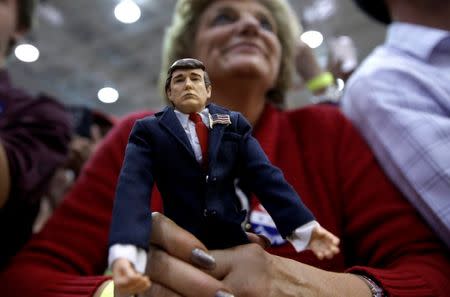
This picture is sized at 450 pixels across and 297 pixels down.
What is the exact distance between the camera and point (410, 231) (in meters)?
0.52

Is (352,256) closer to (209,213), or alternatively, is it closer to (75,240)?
(209,213)

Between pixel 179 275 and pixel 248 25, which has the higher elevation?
pixel 248 25

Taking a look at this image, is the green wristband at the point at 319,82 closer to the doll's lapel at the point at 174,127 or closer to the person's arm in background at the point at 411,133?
the person's arm in background at the point at 411,133

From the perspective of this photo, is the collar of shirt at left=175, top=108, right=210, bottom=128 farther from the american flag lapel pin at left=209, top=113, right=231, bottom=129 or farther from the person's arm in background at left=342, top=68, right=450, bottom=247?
the person's arm in background at left=342, top=68, right=450, bottom=247

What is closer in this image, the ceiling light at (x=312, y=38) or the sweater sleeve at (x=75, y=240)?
the sweater sleeve at (x=75, y=240)

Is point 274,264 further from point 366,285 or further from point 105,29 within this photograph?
point 105,29

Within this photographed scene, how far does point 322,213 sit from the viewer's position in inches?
15.3

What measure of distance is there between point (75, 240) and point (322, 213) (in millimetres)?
343

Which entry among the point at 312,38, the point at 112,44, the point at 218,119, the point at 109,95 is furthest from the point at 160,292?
the point at 112,44

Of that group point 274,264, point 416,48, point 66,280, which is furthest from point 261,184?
point 416,48

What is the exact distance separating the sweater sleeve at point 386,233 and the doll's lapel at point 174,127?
24cm

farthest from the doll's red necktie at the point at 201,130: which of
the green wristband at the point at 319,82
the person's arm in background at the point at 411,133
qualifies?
the green wristband at the point at 319,82

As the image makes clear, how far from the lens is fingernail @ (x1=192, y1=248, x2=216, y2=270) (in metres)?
0.28

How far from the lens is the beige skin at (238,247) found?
282mm
